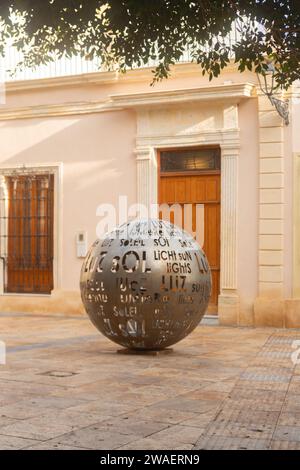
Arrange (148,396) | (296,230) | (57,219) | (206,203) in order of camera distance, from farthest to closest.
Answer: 1. (57,219)
2. (206,203)
3. (296,230)
4. (148,396)

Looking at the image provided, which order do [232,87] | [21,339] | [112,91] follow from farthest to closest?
[112,91], [232,87], [21,339]

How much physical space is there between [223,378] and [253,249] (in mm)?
6566

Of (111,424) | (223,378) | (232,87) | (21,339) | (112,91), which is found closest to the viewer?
(111,424)

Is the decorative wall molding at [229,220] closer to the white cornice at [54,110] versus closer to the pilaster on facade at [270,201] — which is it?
the pilaster on facade at [270,201]

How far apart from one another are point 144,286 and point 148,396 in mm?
2023

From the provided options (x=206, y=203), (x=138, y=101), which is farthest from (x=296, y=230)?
(x=138, y=101)

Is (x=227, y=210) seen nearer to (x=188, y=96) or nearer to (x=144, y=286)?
(x=188, y=96)

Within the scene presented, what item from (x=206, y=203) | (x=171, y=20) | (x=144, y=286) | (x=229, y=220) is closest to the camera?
(x=171, y=20)

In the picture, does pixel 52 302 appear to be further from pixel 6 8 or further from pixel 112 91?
pixel 6 8

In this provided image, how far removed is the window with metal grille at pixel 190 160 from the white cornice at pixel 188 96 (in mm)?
1053

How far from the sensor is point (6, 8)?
243 inches

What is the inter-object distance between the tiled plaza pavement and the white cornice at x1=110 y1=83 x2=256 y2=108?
5.02 meters

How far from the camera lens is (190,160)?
15484 millimetres

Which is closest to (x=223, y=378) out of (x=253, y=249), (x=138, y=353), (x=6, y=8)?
(x=138, y=353)
